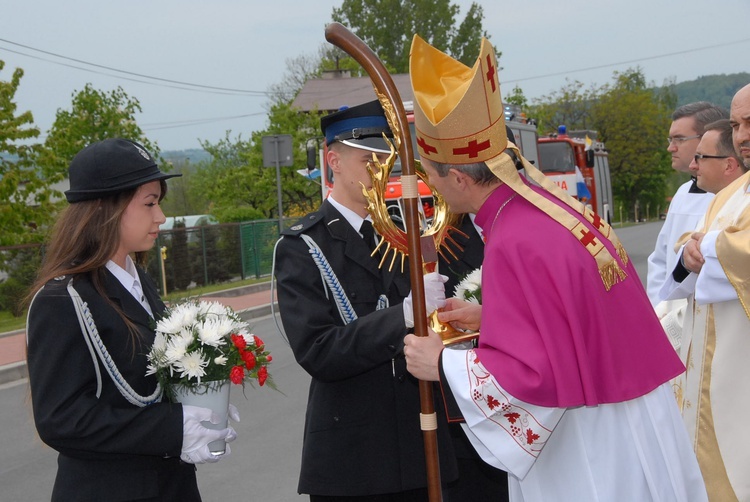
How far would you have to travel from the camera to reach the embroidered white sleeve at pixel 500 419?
2383 mm

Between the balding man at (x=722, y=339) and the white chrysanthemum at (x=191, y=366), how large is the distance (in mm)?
2091

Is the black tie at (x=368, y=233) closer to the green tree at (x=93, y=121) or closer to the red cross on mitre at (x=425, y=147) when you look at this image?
the red cross on mitre at (x=425, y=147)

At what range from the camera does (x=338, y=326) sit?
3.02 metres

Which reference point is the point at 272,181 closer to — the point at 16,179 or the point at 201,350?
the point at 16,179

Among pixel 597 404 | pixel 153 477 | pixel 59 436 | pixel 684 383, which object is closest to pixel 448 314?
pixel 597 404

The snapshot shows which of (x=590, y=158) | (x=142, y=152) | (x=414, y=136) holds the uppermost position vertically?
(x=414, y=136)

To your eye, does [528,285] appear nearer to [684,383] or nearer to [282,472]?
[684,383]

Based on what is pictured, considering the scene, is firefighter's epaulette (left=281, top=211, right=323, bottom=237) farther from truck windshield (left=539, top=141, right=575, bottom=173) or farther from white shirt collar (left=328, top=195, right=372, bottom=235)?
truck windshield (left=539, top=141, right=575, bottom=173)

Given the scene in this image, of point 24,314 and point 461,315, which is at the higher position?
point 461,315

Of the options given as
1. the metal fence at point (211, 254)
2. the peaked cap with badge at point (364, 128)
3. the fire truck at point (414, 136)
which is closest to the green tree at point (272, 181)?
the metal fence at point (211, 254)

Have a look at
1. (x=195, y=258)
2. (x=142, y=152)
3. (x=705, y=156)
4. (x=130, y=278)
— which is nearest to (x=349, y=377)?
(x=130, y=278)

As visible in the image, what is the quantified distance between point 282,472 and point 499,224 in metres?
3.96

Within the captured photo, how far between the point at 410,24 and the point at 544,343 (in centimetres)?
5969

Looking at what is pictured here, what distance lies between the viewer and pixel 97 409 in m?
2.49
